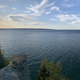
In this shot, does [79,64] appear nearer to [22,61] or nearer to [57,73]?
[57,73]

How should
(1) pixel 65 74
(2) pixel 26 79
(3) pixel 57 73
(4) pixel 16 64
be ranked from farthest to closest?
1. (1) pixel 65 74
2. (3) pixel 57 73
3. (2) pixel 26 79
4. (4) pixel 16 64

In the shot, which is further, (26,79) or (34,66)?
(34,66)

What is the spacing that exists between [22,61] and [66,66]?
3167 cm

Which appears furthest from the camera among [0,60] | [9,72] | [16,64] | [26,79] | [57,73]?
[0,60]

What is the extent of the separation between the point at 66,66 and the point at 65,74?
285 inches

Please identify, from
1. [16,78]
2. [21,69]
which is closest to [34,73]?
[21,69]

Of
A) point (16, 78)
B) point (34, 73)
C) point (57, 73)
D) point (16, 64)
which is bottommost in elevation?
point (34, 73)

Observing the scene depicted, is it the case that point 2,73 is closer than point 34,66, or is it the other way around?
point 2,73

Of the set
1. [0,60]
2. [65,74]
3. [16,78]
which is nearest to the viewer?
[16,78]

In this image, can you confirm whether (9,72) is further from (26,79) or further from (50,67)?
(50,67)

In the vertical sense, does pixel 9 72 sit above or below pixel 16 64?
below

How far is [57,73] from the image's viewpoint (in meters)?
24.3

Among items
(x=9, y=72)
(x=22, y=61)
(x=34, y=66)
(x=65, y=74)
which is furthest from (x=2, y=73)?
(x=65, y=74)

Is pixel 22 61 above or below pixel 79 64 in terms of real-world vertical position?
above
